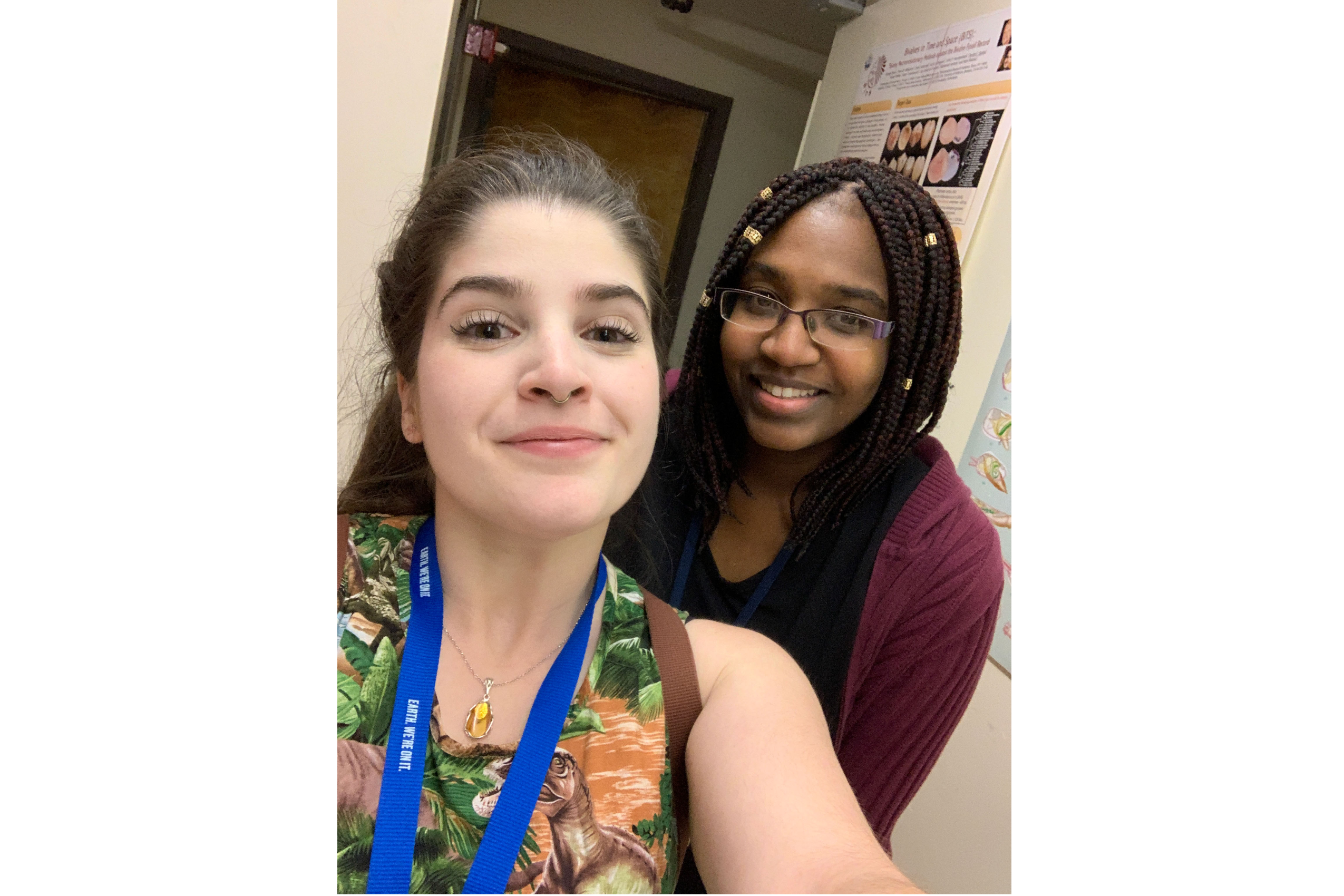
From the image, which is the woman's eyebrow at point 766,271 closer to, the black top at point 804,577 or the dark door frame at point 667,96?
the black top at point 804,577

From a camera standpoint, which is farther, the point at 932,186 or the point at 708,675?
the point at 932,186

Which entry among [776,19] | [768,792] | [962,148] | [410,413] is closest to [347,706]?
[410,413]

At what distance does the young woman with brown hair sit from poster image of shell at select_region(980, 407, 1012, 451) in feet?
4.06

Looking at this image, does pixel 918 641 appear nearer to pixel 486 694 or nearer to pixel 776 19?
pixel 486 694

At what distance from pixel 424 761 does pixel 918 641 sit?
80 centimetres

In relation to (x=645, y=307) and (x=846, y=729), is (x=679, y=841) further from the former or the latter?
(x=645, y=307)

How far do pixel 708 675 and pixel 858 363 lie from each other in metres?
0.56

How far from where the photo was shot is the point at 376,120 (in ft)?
5.03

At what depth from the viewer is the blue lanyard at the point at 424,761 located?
0.79 metres

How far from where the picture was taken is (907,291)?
1.22m

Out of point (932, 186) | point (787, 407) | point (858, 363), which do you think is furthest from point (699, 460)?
point (932, 186)

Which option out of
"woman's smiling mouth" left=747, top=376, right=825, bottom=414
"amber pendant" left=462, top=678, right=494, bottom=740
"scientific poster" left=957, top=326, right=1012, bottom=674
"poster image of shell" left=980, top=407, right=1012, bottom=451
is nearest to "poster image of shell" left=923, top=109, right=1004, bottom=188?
"scientific poster" left=957, top=326, right=1012, bottom=674

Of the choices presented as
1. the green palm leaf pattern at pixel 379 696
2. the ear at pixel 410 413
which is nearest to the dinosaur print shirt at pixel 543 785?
the green palm leaf pattern at pixel 379 696

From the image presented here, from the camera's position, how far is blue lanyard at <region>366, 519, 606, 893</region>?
0.79 m
